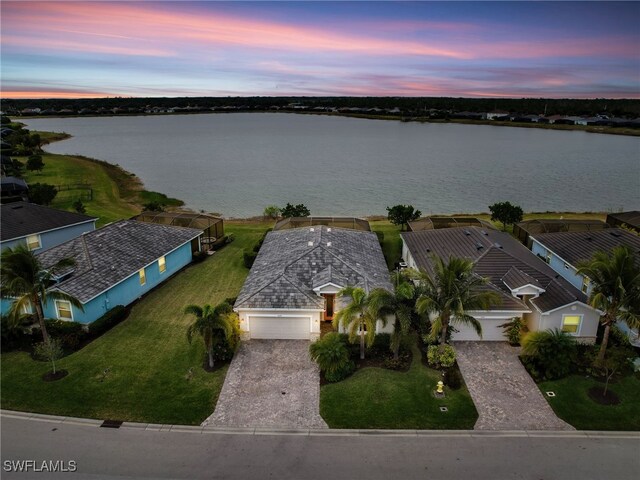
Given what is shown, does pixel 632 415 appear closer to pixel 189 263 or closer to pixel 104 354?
pixel 104 354

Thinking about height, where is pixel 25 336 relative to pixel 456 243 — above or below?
below

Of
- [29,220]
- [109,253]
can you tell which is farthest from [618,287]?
[29,220]

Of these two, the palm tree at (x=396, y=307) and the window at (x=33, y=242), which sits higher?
the palm tree at (x=396, y=307)

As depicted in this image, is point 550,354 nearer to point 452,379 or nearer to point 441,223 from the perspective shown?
point 452,379

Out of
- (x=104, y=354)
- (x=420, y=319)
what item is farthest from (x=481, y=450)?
(x=104, y=354)

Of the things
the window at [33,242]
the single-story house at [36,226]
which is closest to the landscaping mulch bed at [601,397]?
the single-story house at [36,226]

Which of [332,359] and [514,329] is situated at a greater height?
[514,329]

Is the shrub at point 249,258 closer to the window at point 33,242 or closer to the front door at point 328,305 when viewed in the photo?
the front door at point 328,305
